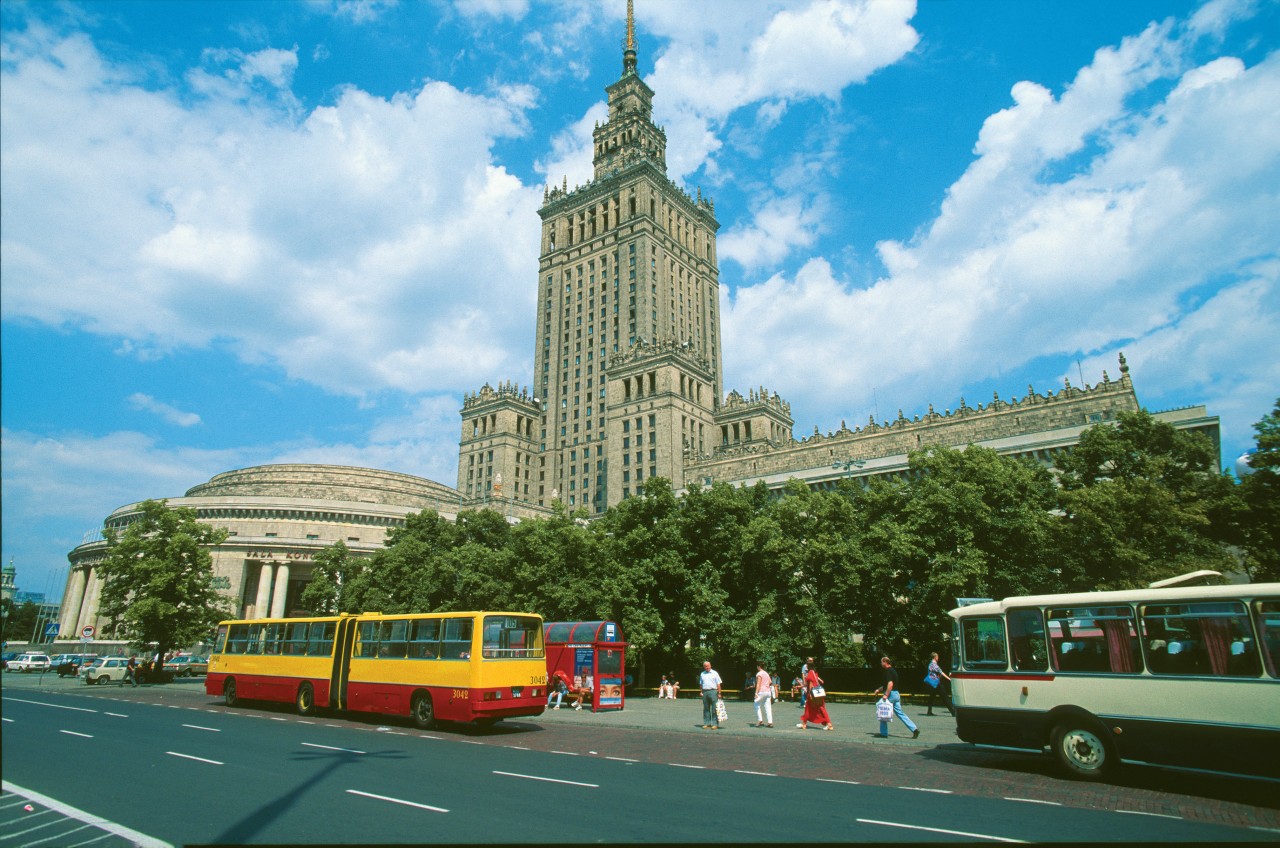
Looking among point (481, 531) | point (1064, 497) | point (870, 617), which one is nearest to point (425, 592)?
point (481, 531)

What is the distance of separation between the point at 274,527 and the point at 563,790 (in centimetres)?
9514

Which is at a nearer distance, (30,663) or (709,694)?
(709,694)

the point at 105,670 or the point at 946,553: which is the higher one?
the point at 946,553

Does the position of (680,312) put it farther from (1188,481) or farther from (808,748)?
(808,748)

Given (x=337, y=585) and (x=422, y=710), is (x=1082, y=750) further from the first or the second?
(x=337, y=585)

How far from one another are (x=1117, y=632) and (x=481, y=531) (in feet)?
161

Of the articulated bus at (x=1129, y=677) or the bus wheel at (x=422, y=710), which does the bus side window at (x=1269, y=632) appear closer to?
the articulated bus at (x=1129, y=677)

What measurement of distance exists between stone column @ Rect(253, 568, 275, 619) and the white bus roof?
92.1 metres

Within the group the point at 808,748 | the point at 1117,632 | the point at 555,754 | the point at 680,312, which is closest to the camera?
the point at 1117,632

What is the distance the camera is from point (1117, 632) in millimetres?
14766

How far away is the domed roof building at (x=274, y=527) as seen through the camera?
91.9 metres

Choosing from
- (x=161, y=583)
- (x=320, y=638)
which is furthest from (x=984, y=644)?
(x=161, y=583)

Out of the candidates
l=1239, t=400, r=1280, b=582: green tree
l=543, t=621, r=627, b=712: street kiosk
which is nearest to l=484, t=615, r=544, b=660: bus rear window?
l=543, t=621, r=627, b=712: street kiosk

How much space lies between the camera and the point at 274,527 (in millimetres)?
95500
